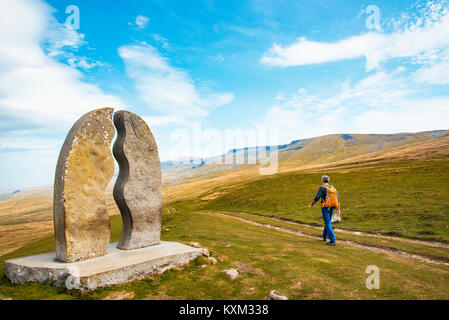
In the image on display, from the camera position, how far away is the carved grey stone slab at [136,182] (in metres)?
13.7

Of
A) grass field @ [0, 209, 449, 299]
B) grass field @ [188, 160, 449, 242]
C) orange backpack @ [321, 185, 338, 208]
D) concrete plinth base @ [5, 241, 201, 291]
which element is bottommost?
grass field @ [188, 160, 449, 242]

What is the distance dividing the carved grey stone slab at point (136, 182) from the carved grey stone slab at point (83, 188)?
0.75 metres

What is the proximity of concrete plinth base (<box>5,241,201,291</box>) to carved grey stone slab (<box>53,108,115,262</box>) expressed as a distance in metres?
0.78

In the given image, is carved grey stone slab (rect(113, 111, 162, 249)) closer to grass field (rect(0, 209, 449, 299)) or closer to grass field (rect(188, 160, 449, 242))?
grass field (rect(0, 209, 449, 299))

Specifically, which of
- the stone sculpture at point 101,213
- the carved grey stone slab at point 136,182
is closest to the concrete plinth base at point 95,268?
the stone sculpture at point 101,213

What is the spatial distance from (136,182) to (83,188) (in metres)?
2.71

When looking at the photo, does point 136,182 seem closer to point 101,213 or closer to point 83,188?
point 101,213

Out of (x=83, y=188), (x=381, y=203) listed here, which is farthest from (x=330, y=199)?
(x=381, y=203)

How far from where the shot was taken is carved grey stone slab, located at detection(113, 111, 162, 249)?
13.7 metres

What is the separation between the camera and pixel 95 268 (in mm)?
10023

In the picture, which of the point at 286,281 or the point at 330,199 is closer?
the point at 286,281

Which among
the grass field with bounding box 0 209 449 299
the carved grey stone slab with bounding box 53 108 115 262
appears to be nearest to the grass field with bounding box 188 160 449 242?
the grass field with bounding box 0 209 449 299
